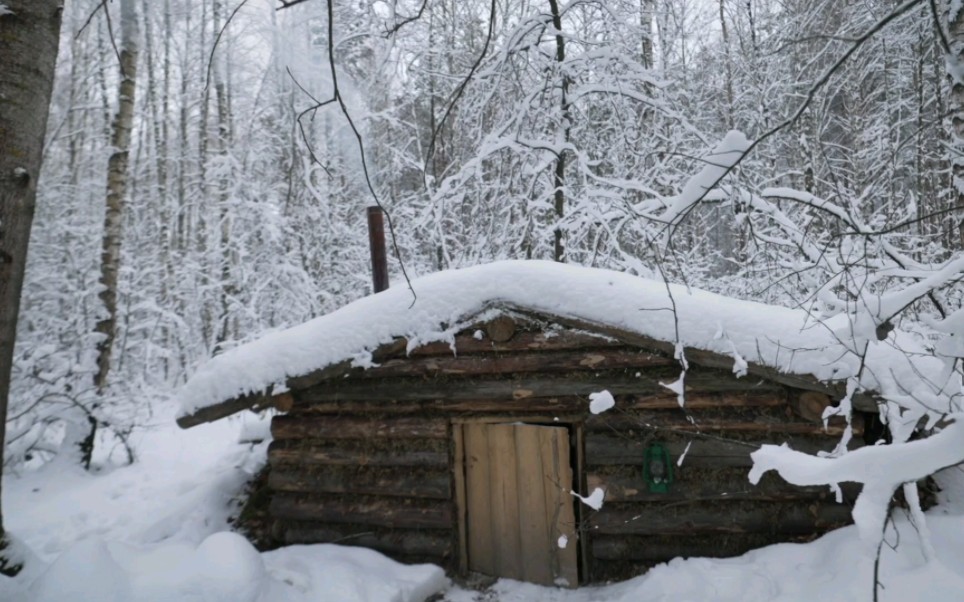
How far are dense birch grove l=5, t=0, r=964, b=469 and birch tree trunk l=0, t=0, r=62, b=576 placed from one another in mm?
1329

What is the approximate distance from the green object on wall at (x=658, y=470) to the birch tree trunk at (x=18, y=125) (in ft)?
13.6

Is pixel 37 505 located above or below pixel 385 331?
below

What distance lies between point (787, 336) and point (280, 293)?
10543mm

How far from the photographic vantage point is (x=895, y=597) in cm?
306

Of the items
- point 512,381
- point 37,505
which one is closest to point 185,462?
point 37,505

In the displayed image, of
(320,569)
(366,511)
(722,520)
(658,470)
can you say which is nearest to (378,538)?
(366,511)

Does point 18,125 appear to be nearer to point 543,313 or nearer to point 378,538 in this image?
point 543,313

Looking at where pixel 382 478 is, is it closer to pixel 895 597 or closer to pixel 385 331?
pixel 385 331

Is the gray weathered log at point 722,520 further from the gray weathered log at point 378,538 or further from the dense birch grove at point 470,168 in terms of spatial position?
the dense birch grove at point 470,168

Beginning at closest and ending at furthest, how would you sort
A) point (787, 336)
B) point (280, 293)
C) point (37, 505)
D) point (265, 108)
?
point (787, 336), point (37, 505), point (280, 293), point (265, 108)

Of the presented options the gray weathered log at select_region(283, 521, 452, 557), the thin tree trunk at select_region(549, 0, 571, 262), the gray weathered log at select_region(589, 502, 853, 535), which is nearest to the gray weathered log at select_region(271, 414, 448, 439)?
the gray weathered log at select_region(283, 521, 452, 557)

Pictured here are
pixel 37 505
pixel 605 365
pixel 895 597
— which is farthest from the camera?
pixel 37 505

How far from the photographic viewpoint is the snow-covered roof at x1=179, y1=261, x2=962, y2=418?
3857 mm

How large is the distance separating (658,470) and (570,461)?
2.85 ft
